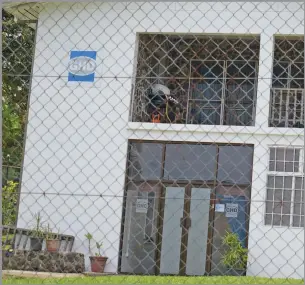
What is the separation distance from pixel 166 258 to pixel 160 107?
2576 mm

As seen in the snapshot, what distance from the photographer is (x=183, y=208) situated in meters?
11.9

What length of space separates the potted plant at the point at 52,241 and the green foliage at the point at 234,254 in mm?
2659

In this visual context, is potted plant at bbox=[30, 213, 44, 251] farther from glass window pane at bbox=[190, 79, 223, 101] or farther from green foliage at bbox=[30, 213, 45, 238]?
glass window pane at bbox=[190, 79, 223, 101]

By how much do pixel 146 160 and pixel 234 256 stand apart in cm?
228

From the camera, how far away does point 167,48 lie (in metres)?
12.4

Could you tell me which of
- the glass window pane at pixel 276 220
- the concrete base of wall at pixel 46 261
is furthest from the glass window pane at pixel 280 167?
the concrete base of wall at pixel 46 261

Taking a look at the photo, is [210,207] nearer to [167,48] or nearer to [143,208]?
[143,208]

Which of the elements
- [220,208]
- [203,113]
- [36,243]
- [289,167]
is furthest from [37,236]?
[289,167]

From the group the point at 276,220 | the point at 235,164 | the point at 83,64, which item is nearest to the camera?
the point at 83,64

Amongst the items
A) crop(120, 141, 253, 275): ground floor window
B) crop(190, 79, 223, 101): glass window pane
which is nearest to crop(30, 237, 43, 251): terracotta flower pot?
crop(120, 141, 253, 275): ground floor window

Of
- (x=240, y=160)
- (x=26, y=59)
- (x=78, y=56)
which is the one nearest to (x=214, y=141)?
(x=240, y=160)

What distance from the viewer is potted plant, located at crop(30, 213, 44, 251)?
1057cm

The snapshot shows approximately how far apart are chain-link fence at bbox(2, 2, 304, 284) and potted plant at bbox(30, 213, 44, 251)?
0.09 ft

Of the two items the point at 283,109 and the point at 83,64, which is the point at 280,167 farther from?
the point at 83,64
